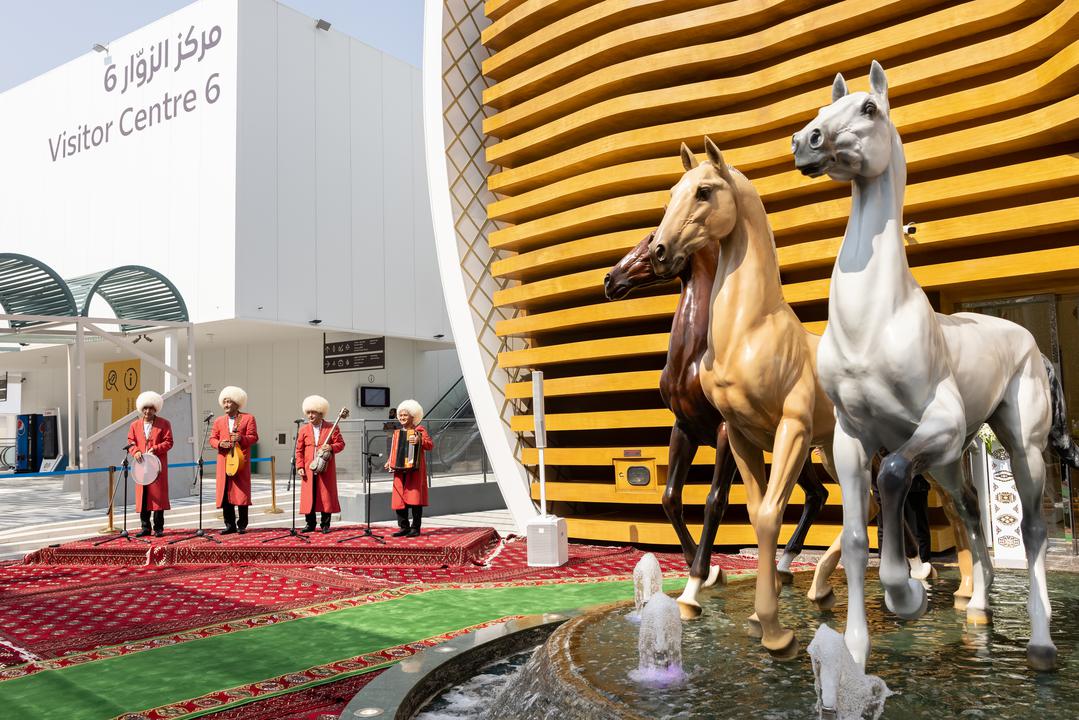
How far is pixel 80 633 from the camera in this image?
4.49 m

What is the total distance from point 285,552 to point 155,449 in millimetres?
2191

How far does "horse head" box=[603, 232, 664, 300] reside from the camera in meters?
3.55

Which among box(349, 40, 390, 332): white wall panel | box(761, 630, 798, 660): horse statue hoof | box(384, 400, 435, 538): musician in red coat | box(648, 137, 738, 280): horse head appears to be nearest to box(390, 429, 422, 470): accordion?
box(384, 400, 435, 538): musician in red coat

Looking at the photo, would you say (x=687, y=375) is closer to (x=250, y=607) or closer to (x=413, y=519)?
(x=250, y=607)

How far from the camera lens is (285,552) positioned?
23.2 feet

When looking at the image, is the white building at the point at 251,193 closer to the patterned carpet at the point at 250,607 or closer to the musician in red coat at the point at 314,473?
the musician in red coat at the point at 314,473

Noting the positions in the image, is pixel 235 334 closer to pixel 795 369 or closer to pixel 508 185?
pixel 508 185

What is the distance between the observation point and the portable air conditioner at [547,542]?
6402 millimetres

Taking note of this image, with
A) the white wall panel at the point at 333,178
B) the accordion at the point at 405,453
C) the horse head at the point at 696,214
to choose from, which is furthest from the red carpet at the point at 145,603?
the white wall panel at the point at 333,178

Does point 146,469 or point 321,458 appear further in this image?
point 321,458

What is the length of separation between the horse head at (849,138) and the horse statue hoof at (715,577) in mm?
1716

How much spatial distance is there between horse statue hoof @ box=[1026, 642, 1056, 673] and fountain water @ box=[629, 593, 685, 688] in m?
0.89

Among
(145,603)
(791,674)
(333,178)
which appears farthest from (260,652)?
(333,178)

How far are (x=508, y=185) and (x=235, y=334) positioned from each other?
40.6 ft
